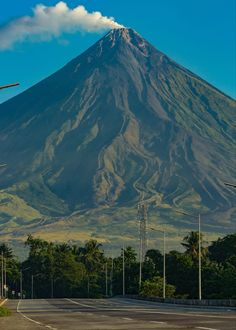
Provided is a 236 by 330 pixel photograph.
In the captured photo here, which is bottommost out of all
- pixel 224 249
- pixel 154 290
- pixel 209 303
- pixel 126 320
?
pixel 154 290

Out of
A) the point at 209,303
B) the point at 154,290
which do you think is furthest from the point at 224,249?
the point at 209,303

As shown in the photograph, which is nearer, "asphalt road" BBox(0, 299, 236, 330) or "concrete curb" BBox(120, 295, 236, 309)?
"asphalt road" BBox(0, 299, 236, 330)

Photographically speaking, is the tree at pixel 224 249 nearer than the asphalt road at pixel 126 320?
No

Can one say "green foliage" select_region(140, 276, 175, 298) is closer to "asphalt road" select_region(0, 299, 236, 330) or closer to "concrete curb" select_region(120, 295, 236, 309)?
"concrete curb" select_region(120, 295, 236, 309)

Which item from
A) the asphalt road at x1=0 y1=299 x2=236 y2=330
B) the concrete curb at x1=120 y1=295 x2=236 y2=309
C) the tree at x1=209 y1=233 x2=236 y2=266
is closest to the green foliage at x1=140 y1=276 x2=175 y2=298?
the concrete curb at x1=120 y1=295 x2=236 y2=309

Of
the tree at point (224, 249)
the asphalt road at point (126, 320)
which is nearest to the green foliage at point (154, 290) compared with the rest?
the tree at point (224, 249)

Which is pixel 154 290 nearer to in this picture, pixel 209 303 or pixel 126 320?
pixel 209 303

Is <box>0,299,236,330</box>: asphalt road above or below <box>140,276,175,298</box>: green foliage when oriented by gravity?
above

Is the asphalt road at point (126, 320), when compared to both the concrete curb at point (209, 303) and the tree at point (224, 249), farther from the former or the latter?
the tree at point (224, 249)

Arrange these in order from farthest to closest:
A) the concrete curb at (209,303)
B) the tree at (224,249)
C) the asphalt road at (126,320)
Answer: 1. the tree at (224,249)
2. the concrete curb at (209,303)
3. the asphalt road at (126,320)

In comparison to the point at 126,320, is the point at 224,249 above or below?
above

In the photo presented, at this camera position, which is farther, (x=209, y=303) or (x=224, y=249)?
(x=224, y=249)

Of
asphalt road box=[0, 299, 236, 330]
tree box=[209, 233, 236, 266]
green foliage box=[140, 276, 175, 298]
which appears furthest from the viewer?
tree box=[209, 233, 236, 266]
